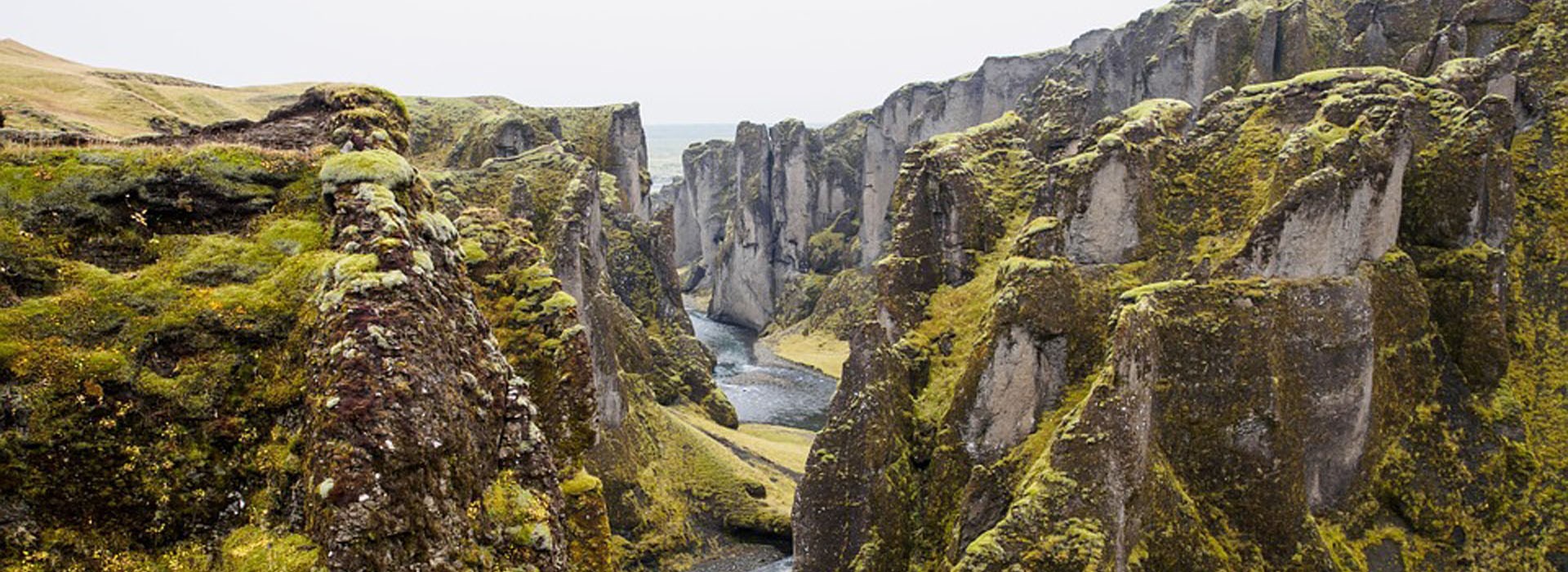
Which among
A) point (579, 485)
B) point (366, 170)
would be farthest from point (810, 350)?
point (366, 170)

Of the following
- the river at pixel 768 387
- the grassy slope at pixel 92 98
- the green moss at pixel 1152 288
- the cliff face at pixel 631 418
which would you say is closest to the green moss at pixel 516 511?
the grassy slope at pixel 92 98

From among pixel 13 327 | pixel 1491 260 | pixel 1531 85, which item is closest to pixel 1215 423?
pixel 1491 260

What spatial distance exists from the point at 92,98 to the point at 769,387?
253 ft

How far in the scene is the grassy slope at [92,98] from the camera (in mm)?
33656

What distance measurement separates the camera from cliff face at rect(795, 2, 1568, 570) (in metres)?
31.7

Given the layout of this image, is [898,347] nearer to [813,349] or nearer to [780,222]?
[813,349]

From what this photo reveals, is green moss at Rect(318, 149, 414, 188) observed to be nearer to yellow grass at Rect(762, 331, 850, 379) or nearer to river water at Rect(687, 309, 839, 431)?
river water at Rect(687, 309, 839, 431)

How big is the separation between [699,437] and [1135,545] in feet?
142

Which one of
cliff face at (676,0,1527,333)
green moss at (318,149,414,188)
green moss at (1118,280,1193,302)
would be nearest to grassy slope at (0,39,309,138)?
green moss at (318,149,414,188)

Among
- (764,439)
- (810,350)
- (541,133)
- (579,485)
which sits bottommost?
(810,350)

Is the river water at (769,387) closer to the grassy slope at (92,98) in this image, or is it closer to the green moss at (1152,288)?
the grassy slope at (92,98)

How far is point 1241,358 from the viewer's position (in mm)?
32156

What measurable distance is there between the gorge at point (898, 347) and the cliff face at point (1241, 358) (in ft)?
0.47

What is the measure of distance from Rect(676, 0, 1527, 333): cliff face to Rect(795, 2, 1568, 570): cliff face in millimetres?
10839
